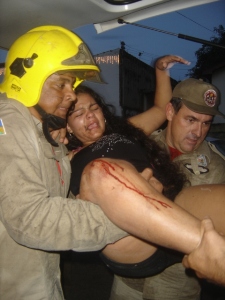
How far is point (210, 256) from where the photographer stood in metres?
1.32

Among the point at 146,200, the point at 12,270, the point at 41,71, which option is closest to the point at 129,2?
the point at 41,71

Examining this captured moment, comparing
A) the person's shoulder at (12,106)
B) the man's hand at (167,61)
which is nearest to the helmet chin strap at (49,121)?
the person's shoulder at (12,106)

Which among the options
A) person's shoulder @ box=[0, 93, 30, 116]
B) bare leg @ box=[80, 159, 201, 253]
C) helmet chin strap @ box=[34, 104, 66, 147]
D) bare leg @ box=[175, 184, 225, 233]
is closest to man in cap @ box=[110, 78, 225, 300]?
bare leg @ box=[175, 184, 225, 233]

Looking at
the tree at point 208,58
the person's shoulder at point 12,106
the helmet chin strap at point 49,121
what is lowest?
the tree at point 208,58

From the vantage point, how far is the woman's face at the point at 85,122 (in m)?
2.76

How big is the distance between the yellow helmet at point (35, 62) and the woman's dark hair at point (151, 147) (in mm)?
823

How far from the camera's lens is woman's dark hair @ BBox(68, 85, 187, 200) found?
2371 millimetres

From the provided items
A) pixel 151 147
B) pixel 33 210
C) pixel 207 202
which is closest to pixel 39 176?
pixel 33 210

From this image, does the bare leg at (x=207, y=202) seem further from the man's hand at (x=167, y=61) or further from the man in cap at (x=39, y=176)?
the man's hand at (x=167, y=61)

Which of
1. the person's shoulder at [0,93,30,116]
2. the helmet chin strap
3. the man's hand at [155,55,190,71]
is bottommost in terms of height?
the helmet chin strap

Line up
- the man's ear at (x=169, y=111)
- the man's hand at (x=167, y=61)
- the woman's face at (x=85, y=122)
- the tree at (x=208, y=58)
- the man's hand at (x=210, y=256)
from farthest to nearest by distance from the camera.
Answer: the tree at (x=208, y=58) → the man's ear at (x=169, y=111) → the man's hand at (x=167, y=61) → the woman's face at (x=85, y=122) → the man's hand at (x=210, y=256)

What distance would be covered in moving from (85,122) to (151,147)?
0.68 meters

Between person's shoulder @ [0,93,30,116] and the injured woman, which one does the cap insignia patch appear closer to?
the injured woman

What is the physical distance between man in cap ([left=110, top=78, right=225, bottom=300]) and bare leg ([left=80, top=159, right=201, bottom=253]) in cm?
131
